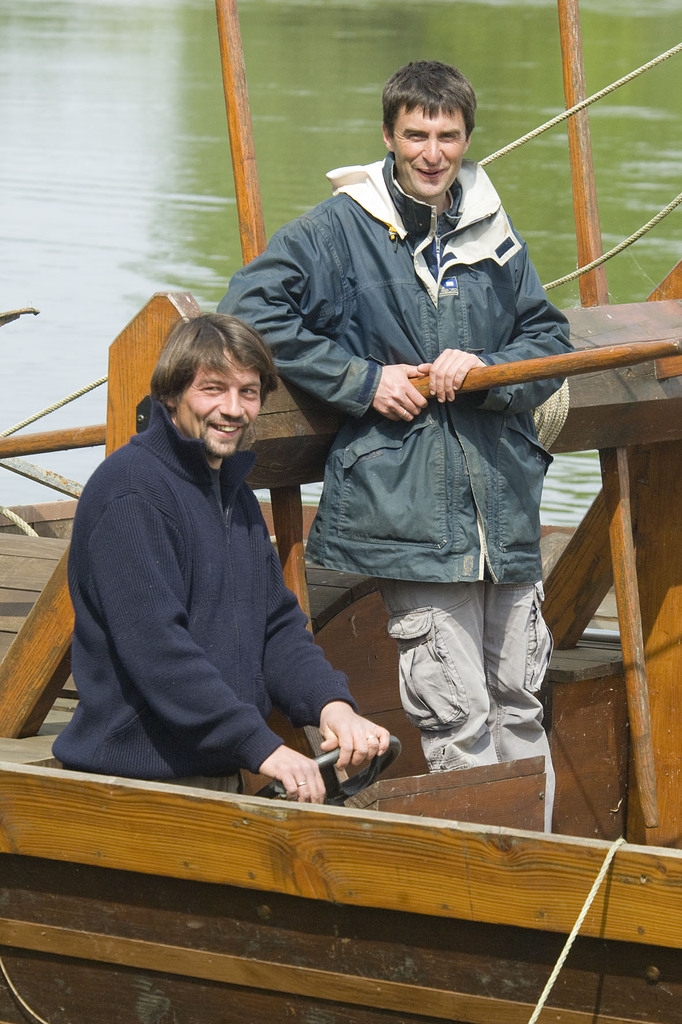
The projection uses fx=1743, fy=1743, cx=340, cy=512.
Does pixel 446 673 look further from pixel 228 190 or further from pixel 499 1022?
pixel 228 190

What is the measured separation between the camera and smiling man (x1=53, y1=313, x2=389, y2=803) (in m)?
2.81

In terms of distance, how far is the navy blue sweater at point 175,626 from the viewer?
2811 millimetres

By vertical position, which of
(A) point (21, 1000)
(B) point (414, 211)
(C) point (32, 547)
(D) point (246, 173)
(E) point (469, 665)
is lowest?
(A) point (21, 1000)

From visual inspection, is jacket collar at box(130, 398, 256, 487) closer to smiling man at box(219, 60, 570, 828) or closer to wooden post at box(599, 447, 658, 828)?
smiling man at box(219, 60, 570, 828)

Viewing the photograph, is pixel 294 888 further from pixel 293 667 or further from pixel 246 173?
pixel 246 173

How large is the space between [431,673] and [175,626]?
0.73 meters

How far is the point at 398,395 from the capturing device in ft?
10.7

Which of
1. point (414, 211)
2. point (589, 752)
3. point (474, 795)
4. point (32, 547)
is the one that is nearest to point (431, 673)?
point (474, 795)

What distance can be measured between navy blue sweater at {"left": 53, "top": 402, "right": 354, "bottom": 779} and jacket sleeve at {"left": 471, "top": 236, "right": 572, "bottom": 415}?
0.57 meters

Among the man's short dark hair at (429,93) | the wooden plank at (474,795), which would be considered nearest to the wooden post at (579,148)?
the man's short dark hair at (429,93)

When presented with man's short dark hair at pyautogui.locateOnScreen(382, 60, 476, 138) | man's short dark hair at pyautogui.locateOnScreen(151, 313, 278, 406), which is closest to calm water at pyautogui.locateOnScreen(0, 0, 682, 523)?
man's short dark hair at pyautogui.locateOnScreen(382, 60, 476, 138)

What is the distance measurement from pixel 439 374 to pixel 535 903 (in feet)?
3.29

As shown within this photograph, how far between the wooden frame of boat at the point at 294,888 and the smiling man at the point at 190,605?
90 mm

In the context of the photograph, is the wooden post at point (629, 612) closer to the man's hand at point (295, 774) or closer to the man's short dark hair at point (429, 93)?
the man's short dark hair at point (429, 93)
